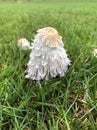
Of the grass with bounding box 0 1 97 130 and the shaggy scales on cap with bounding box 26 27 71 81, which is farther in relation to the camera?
the shaggy scales on cap with bounding box 26 27 71 81

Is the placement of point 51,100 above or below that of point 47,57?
below

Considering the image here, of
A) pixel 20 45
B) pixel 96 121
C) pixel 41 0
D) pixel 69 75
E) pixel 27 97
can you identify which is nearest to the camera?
pixel 96 121

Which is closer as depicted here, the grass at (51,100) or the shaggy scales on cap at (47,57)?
the grass at (51,100)

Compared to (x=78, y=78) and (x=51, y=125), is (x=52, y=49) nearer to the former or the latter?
(x=78, y=78)

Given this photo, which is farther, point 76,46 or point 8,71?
point 76,46

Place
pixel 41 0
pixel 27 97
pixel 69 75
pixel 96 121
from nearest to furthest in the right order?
pixel 96 121, pixel 27 97, pixel 69 75, pixel 41 0

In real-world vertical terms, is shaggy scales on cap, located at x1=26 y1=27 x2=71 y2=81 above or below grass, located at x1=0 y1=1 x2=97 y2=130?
above

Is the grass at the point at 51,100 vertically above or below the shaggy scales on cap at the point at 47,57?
below

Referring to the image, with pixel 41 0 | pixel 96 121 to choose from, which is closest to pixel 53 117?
pixel 96 121
